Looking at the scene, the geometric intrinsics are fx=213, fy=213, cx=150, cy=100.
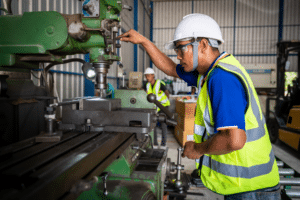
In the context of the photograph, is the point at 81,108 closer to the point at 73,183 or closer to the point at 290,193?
the point at 73,183

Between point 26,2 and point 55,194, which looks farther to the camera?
point 26,2

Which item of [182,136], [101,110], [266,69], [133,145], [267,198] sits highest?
[266,69]

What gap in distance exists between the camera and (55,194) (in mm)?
484

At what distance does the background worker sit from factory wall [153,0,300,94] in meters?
7.47

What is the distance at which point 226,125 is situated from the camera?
76 centimetres

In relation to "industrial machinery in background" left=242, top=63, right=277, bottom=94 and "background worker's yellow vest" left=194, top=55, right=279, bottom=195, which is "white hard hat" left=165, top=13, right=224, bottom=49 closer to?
"background worker's yellow vest" left=194, top=55, right=279, bottom=195

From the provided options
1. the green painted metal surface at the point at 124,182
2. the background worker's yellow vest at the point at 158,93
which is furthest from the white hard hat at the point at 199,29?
the background worker's yellow vest at the point at 158,93

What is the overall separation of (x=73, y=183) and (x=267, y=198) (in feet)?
2.75

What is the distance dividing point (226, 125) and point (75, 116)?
0.69 m

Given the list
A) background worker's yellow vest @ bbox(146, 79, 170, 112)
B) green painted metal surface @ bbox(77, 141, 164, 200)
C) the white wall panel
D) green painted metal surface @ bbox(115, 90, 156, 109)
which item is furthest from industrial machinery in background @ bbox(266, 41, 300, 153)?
the white wall panel

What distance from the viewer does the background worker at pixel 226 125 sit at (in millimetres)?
786

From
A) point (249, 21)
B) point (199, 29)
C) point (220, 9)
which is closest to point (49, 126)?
point (199, 29)

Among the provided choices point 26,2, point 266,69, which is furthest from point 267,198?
point 266,69

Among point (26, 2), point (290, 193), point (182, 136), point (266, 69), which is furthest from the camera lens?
point (266, 69)
